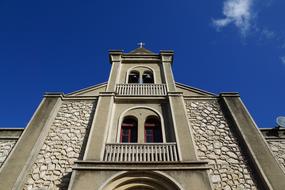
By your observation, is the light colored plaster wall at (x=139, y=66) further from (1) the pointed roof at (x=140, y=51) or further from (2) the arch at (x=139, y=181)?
(2) the arch at (x=139, y=181)

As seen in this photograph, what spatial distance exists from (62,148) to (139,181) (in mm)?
3632

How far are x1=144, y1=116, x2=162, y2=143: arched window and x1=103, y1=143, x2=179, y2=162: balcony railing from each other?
52.7 inches

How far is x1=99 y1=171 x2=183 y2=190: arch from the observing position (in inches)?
289

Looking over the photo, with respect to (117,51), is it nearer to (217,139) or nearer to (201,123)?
(201,123)

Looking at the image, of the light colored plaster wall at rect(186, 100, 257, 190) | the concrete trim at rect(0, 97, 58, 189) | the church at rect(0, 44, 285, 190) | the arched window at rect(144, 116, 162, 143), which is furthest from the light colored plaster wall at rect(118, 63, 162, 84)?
the concrete trim at rect(0, 97, 58, 189)

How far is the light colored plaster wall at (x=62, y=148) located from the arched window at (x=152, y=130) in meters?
2.75

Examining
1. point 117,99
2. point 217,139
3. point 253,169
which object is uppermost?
point 117,99

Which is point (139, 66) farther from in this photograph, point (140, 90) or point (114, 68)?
point (140, 90)

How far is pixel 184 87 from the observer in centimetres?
1285

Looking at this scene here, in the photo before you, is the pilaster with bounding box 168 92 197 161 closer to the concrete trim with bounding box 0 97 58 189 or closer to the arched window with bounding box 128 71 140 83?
the arched window with bounding box 128 71 140 83

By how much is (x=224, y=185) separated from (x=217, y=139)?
7.32 ft

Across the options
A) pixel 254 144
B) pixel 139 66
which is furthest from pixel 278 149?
pixel 139 66

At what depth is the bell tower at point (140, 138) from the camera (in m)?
7.40

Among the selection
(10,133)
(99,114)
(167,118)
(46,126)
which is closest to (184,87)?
(167,118)
